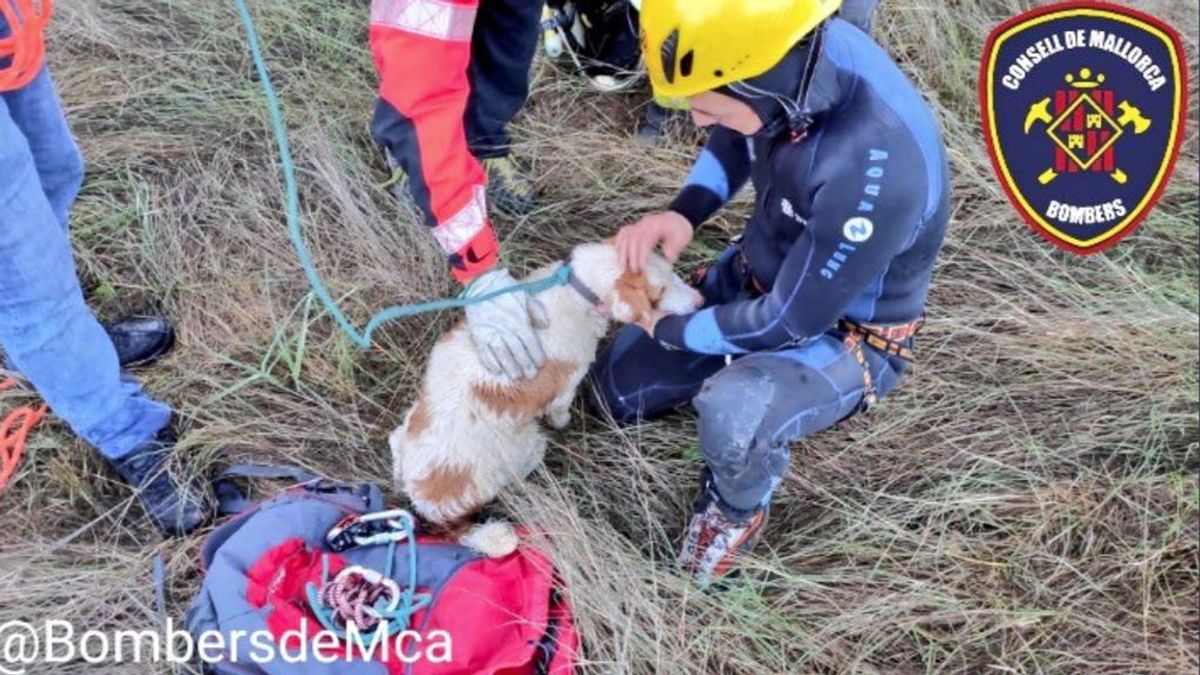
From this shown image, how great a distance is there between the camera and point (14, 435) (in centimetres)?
274

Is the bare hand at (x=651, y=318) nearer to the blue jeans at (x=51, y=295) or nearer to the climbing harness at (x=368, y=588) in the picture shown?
the climbing harness at (x=368, y=588)

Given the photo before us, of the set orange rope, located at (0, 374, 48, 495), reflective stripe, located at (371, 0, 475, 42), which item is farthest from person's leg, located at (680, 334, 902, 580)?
orange rope, located at (0, 374, 48, 495)

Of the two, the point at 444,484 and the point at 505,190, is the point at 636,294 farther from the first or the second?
the point at 505,190

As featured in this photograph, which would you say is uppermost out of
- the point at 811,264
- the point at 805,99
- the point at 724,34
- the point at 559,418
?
the point at 724,34

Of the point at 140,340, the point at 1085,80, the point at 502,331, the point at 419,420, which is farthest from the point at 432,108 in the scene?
the point at 1085,80

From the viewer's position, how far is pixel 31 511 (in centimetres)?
A: 267

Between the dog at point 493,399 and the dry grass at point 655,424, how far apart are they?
0.19 m

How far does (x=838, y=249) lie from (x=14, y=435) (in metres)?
2.43

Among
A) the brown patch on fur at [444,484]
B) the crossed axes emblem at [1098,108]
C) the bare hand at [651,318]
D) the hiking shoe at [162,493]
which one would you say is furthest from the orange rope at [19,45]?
the crossed axes emblem at [1098,108]

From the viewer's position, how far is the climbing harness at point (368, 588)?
2.31 metres

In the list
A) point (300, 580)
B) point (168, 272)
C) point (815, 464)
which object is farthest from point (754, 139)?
point (168, 272)

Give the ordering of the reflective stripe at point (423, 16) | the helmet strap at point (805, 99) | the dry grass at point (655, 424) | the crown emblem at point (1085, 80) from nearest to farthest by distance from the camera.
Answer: the helmet strap at point (805, 99)
the reflective stripe at point (423, 16)
the dry grass at point (655, 424)
the crown emblem at point (1085, 80)

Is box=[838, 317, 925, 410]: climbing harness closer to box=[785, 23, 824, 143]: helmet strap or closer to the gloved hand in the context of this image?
box=[785, 23, 824, 143]: helmet strap

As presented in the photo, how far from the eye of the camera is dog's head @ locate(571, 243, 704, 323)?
2406 millimetres
